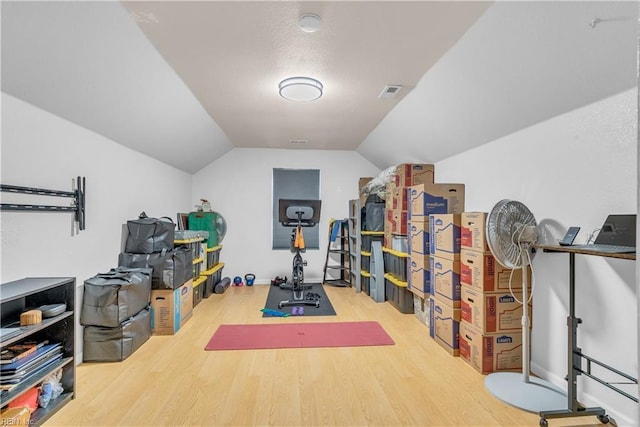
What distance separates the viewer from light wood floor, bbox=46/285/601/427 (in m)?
2.05

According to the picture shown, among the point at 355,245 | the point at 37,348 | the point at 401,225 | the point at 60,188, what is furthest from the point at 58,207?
the point at 355,245

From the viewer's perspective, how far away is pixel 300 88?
296 cm

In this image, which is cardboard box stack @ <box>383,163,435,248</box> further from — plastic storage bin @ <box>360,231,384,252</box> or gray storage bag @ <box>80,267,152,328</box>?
gray storage bag @ <box>80,267,152,328</box>

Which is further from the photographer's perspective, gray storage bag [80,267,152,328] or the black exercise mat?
the black exercise mat

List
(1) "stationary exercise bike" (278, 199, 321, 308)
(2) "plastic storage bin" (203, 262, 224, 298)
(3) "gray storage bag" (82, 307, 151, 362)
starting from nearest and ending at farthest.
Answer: (3) "gray storage bag" (82, 307, 151, 362) → (1) "stationary exercise bike" (278, 199, 321, 308) → (2) "plastic storage bin" (203, 262, 224, 298)

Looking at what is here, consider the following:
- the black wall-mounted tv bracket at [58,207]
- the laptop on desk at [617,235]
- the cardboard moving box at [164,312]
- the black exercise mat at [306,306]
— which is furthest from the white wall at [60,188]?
the laptop on desk at [617,235]

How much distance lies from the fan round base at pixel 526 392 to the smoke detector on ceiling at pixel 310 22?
109 inches

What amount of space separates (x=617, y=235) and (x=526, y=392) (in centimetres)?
126

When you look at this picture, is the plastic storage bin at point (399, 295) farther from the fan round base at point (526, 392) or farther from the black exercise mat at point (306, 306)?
the fan round base at point (526, 392)

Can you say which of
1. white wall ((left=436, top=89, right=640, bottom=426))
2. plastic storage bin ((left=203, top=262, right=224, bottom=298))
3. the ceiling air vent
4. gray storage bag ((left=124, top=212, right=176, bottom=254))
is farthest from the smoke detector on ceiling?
plastic storage bin ((left=203, top=262, right=224, bottom=298))

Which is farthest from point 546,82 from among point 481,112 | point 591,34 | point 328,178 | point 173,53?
point 328,178

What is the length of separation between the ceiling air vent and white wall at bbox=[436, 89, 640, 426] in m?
1.13

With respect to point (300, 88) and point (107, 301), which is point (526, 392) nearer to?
point (300, 88)

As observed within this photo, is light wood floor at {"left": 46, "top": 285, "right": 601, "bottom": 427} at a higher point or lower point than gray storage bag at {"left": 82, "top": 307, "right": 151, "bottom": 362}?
lower
